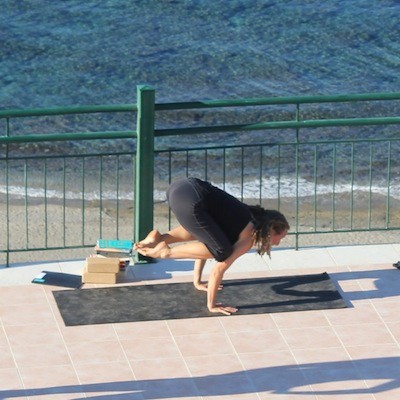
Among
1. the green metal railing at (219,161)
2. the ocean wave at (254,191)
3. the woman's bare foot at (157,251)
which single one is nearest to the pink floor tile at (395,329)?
the green metal railing at (219,161)

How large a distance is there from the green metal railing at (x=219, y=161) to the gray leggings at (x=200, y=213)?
1024 mm

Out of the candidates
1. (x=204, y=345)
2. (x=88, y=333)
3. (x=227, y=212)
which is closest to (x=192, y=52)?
(x=227, y=212)

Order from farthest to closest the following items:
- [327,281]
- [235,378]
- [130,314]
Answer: [327,281]
[130,314]
[235,378]

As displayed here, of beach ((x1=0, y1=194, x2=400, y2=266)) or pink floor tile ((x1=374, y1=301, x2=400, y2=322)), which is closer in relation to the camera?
pink floor tile ((x1=374, y1=301, x2=400, y2=322))

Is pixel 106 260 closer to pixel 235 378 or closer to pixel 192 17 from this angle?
pixel 235 378

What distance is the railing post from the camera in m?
11.9

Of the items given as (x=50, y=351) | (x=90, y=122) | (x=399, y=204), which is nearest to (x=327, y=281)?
(x=50, y=351)

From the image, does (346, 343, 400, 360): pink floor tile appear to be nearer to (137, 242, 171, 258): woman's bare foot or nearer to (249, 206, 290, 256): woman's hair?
(249, 206, 290, 256): woman's hair

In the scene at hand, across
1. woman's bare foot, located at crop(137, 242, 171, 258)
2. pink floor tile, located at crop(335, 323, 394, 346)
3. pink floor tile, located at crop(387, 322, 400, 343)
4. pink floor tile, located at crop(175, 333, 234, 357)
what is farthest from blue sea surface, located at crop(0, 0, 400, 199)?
pink floor tile, located at crop(175, 333, 234, 357)

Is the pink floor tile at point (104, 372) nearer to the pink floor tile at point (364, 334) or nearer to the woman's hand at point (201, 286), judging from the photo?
the woman's hand at point (201, 286)

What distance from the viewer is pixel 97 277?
11891 mm

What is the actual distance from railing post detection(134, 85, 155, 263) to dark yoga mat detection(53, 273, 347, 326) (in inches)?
25.3

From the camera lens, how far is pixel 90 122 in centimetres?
2119

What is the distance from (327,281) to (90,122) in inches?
381
